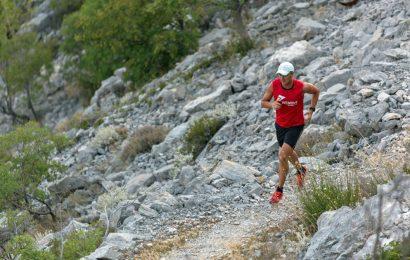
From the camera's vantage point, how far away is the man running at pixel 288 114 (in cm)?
966

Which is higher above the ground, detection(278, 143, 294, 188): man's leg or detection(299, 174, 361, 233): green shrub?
detection(299, 174, 361, 233): green shrub

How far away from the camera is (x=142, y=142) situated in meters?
17.5

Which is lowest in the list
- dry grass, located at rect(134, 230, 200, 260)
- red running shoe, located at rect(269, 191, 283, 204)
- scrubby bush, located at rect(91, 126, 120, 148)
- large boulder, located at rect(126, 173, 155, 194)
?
scrubby bush, located at rect(91, 126, 120, 148)

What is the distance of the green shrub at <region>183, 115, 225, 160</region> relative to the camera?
15.5 metres

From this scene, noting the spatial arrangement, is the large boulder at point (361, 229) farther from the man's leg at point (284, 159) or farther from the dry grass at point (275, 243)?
the man's leg at point (284, 159)

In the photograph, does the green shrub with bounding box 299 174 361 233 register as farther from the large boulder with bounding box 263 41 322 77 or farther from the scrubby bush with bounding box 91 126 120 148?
the scrubby bush with bounding box 91 126 120 148

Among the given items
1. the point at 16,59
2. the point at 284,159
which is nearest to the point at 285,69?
the point at 284,159

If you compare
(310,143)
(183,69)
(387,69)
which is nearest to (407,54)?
(387,69)

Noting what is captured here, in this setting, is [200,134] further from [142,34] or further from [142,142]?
[142,34]

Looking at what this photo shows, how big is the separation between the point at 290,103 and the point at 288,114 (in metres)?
0.20

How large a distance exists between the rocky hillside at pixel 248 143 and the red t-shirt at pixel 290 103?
0.79 m

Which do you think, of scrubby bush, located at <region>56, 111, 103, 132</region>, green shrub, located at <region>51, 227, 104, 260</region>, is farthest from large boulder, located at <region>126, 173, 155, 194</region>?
scrubby bush, located at <region>56, 111, 103, 132</region>

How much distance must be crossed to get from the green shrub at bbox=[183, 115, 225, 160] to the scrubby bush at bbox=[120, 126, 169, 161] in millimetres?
1482

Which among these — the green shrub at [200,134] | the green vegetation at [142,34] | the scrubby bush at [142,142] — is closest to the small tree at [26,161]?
the scrubby bush at [142,142]
